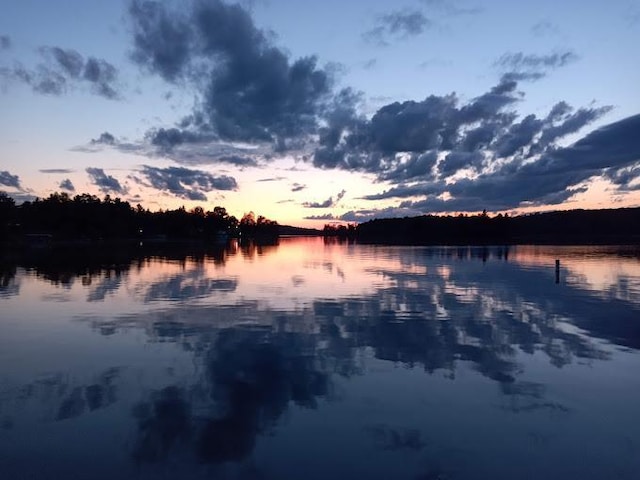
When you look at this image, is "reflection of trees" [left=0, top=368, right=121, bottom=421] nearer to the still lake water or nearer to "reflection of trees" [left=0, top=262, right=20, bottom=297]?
the still lake water

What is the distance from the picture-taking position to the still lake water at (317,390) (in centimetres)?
845

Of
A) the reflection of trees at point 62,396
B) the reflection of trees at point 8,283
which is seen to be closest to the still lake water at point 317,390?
the reflection of trees at point 62,396

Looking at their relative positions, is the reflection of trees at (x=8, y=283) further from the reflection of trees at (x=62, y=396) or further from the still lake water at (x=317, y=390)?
the reflection of trees at (x=62, y=396)

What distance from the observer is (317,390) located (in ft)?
39.0

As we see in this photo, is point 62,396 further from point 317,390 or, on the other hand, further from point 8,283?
point 8,283

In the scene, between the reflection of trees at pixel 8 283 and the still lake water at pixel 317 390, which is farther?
the reflection of trees at pixel 8 283

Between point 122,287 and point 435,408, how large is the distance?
80.5 feet

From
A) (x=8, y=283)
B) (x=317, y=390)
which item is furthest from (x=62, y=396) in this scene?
(x=8, y=283)

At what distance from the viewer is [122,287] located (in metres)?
30.9


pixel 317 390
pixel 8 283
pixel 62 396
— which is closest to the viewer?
pixel 62 396

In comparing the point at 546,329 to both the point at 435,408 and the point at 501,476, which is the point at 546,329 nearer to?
the point at 435,408

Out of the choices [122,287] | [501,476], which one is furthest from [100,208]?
[501,476]

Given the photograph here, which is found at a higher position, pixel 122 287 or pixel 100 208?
pixel 100 208

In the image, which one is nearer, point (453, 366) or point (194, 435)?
point (194, 435)
